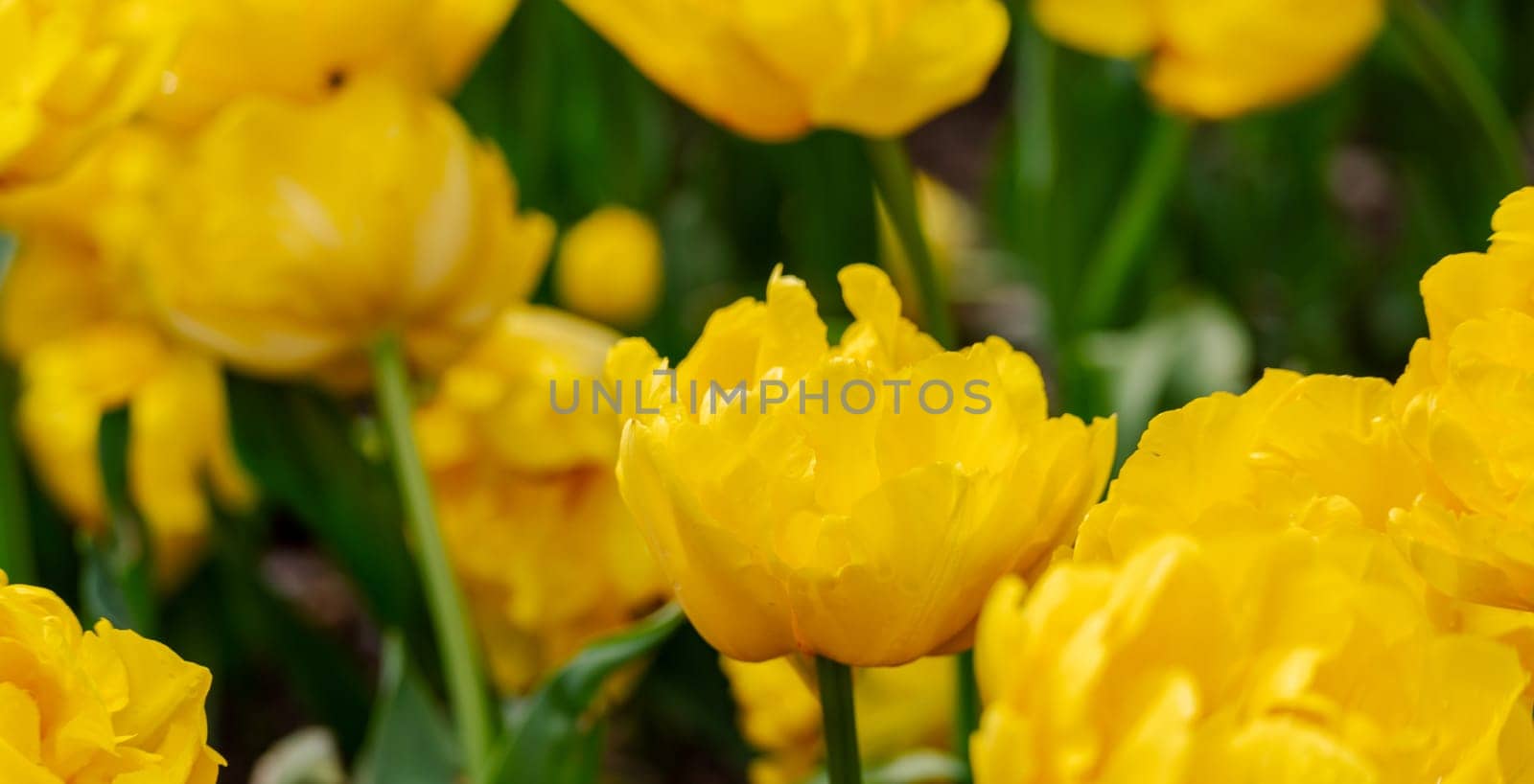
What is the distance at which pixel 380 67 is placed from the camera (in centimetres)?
55

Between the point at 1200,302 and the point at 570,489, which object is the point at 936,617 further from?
the point at 1200,302

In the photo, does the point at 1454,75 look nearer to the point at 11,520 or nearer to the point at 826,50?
the point at 826,50

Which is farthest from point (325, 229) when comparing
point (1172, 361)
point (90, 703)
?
point (1172, 361)

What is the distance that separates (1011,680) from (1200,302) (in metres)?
0.73

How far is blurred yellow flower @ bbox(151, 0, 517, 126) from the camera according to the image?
529 millimetres

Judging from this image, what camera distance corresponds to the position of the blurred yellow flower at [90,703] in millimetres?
291

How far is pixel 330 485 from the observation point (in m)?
0.76

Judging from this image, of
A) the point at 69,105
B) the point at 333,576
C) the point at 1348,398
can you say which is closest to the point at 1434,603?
the point at 1348,398

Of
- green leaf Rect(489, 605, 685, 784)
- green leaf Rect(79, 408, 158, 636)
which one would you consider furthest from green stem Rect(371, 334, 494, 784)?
green leaf Rect(79, 408, 158, 636)

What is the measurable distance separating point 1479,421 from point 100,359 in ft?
1.87

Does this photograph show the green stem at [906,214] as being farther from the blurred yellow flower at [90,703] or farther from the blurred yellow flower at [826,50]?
the blurred yellow flower at [90,703]

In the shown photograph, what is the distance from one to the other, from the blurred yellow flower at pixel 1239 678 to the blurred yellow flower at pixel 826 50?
25 centimetres

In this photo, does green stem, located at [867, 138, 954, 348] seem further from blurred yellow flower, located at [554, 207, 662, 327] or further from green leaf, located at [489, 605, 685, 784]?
blurred yellow flower, located at [554, 207, 662, 327]

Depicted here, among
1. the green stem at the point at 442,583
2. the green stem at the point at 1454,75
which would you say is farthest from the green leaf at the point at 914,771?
the green stem at the point at 1454,75
